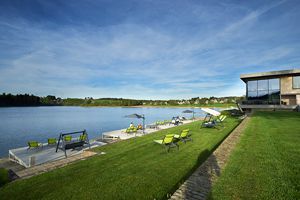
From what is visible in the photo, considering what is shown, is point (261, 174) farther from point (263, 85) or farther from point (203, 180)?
point (263, 85)

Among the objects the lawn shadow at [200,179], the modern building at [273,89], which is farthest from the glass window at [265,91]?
the lawn shadow at [200,179]

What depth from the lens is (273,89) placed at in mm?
28141

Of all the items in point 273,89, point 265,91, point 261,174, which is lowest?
point 261,174

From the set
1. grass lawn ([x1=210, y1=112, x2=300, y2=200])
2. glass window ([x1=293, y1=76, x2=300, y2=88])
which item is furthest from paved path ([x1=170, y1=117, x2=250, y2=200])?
glass window ([x1=293, y1=76, x2=300, y2=88])

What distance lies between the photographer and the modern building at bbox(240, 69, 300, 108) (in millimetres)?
26219

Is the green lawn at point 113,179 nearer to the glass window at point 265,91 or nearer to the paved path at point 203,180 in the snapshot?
the paved path at point 203,180

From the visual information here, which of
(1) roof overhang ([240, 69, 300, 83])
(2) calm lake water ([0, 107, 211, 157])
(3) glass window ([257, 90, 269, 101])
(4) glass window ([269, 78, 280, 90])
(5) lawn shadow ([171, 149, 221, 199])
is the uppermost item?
(1) roof overhang ([240, 69, 300, 83])

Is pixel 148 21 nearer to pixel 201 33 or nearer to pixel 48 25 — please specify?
pixel 201 33

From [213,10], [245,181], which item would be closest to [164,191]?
[245,181]

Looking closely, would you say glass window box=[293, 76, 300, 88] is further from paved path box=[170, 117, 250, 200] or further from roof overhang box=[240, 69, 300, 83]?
paved path box=[170, 117, 250, 200]

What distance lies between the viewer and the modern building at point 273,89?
26.2 m

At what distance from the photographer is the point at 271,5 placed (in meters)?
18.3

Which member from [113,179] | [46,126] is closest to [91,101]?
[46,126]

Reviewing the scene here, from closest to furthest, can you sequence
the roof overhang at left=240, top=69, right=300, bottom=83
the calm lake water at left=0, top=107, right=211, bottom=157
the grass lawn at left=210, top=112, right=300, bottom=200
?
the grass lawn at left=210, top=112, right=300, bottom=200, the calm lake water at left=0, top=107, right=211, bottom=157, the roof overhang at left=240, top=69, right=300, bottom=83
